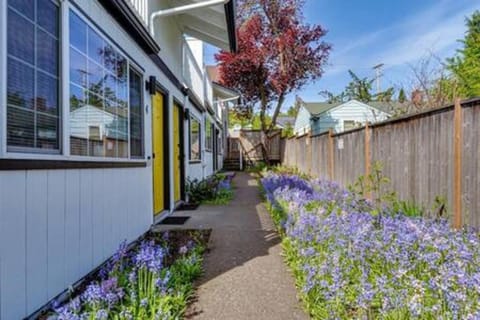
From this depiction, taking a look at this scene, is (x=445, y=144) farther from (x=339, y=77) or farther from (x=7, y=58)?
(x=339, y=77)

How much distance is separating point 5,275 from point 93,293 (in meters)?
0.51

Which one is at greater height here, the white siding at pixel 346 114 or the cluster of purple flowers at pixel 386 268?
the white siding at pixel 346 114

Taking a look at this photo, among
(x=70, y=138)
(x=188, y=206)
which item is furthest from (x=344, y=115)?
(x=70, y=138)

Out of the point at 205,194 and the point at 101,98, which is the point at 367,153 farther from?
the point at 101,98

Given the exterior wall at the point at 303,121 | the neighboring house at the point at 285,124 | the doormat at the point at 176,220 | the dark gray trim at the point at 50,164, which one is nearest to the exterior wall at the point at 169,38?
the doormat at the point at 176,220

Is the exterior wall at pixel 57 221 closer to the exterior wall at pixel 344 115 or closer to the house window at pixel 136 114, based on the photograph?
the house window at pixel 136 114

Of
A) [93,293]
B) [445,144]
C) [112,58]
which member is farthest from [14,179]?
[445,144]

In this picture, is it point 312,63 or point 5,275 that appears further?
point 312,63

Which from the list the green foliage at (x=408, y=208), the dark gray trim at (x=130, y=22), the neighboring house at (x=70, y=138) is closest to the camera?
the neighboring house at (x=70, y=138)

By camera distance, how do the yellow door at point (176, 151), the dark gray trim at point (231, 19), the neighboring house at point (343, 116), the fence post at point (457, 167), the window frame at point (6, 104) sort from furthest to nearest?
1. the neighboring house at point (343, 116)
2. the yellow door at point (176, 151)
3. the dark gray trim at point (231, 19)
4. the fence post at point (457, 167)
5. the window frame at point (6, 104)

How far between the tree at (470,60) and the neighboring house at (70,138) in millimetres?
13534

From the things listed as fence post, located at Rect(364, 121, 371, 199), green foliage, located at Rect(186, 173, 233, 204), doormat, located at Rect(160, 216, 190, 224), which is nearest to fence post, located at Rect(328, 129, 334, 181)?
fence post, located at Rect(364, 121, 371, 199)

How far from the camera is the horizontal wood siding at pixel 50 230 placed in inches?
85.1

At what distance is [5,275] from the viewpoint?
6.93 ft
